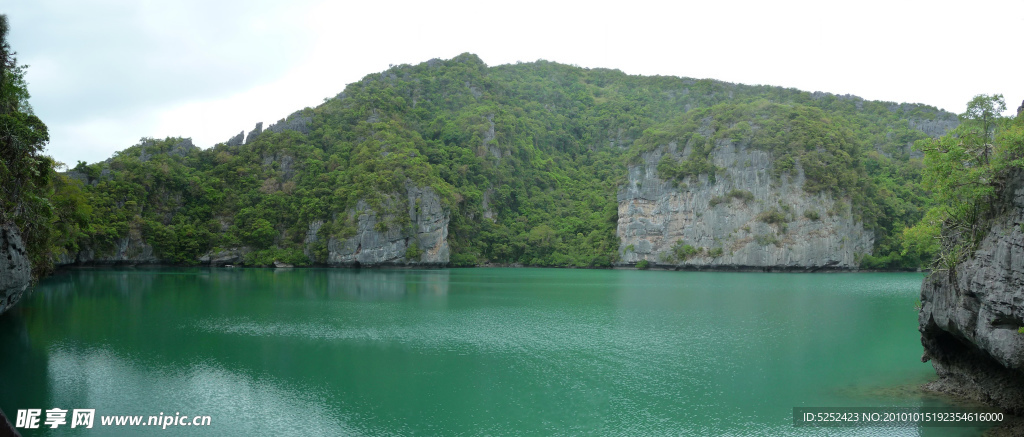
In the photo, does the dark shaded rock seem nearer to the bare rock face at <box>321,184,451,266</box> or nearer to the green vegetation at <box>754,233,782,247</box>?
the bare rock face at <box>321,184,451,266</box>

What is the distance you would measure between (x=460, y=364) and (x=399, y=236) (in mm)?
53947

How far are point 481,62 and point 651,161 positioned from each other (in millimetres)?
55819

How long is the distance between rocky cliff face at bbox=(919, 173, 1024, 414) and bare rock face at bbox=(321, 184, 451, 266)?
59560 millimetres

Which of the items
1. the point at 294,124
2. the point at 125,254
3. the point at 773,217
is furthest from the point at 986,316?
the point at 294,124

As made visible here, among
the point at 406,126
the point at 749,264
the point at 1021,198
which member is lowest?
the point at 749,264

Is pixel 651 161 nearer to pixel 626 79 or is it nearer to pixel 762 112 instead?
pixel 762 112

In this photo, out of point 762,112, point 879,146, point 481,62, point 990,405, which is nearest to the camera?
point 990,405

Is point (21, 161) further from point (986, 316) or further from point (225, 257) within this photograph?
point (225, 257)

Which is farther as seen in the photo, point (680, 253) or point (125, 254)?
point (680, 253)

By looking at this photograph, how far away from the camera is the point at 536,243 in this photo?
85375 mm

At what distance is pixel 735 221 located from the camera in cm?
7581

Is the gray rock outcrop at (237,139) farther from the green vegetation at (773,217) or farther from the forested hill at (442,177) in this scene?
the green vegetation at (773,217)

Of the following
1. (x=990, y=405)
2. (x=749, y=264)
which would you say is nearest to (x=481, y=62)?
(x=749, y=264)

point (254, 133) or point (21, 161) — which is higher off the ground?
point (254, 133)
